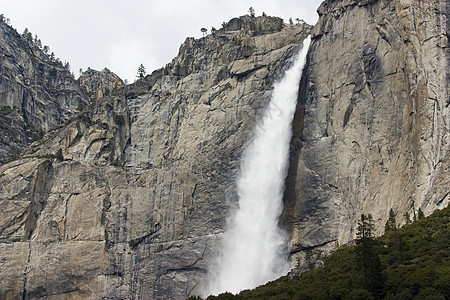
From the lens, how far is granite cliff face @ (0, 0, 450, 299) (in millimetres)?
54875

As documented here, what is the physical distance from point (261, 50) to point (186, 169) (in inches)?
664

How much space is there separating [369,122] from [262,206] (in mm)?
14676

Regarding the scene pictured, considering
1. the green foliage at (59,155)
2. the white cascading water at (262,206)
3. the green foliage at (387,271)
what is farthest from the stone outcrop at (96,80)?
the green foliage at (387,271)

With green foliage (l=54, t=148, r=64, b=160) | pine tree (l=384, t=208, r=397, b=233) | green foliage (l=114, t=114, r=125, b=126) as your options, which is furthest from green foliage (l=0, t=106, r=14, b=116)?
pine tree (l=384, t=208, r=397, b=233)

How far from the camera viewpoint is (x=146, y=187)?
70.6 metres

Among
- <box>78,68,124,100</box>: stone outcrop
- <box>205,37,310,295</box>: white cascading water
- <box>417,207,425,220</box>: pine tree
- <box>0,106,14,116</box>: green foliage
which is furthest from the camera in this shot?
<box>78,68,124,100</box>: stone outcrop

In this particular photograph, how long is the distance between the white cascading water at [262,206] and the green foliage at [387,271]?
11257 millimetres

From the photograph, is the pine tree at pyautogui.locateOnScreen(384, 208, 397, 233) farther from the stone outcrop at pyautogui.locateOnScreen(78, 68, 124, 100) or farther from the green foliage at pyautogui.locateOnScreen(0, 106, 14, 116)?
the stone outcrop at pyautogui.locateOnScreen(78, 68, 124, 100)

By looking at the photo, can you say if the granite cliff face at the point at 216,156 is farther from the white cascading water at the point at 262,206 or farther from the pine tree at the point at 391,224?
the pine tree at the point at 391,224

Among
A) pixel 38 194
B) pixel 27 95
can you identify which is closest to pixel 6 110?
pixel 27 95

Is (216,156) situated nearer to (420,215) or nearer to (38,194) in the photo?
(38,194)

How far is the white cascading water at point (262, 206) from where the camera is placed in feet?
202

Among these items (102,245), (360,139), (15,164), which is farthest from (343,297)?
(15,164)

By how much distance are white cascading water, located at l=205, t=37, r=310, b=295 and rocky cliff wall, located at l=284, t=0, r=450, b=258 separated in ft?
4.75
